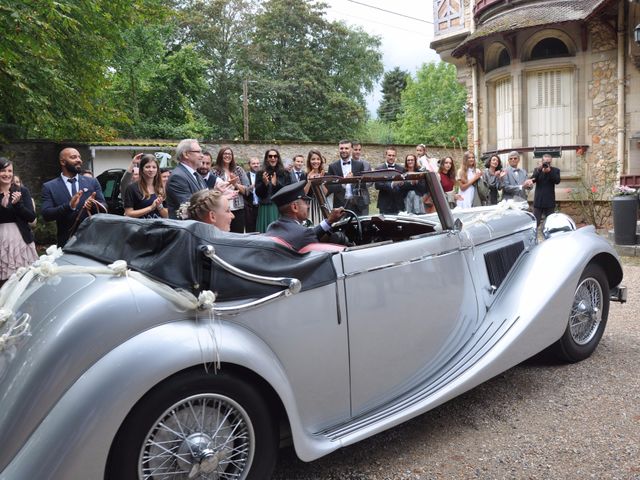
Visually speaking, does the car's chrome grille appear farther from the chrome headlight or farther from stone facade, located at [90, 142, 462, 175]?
stone facade, located at [90, 142, 462, 175]

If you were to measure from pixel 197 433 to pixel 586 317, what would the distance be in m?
3.09

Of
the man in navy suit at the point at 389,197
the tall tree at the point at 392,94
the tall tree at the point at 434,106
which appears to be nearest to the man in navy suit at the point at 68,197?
the man in navy suit at the point at 389,197

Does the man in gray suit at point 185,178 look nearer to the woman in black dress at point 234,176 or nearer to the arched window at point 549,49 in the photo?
the woman in black dress at point 234,176

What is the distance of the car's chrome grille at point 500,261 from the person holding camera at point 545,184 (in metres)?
6.21

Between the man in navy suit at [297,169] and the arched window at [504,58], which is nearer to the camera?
the man in navy suit at [297,169]

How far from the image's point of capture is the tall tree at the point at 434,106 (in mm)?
45844

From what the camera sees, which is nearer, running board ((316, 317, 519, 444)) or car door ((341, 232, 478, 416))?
running board ((316, 317, 519, 444))

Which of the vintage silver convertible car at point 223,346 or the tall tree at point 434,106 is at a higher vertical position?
the tall tree at point 434,106

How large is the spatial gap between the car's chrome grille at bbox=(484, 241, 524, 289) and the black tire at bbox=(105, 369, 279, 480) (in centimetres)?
202

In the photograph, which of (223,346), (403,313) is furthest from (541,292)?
(223,346)

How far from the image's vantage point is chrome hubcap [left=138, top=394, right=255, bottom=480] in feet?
7.07

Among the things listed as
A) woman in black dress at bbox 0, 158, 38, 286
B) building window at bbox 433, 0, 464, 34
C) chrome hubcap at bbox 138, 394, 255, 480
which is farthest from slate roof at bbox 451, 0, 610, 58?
chrome hubcap at bbox 138, 394, 255, 480

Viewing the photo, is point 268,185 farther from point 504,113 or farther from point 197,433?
point 504,113

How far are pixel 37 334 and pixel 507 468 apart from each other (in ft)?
7.39
